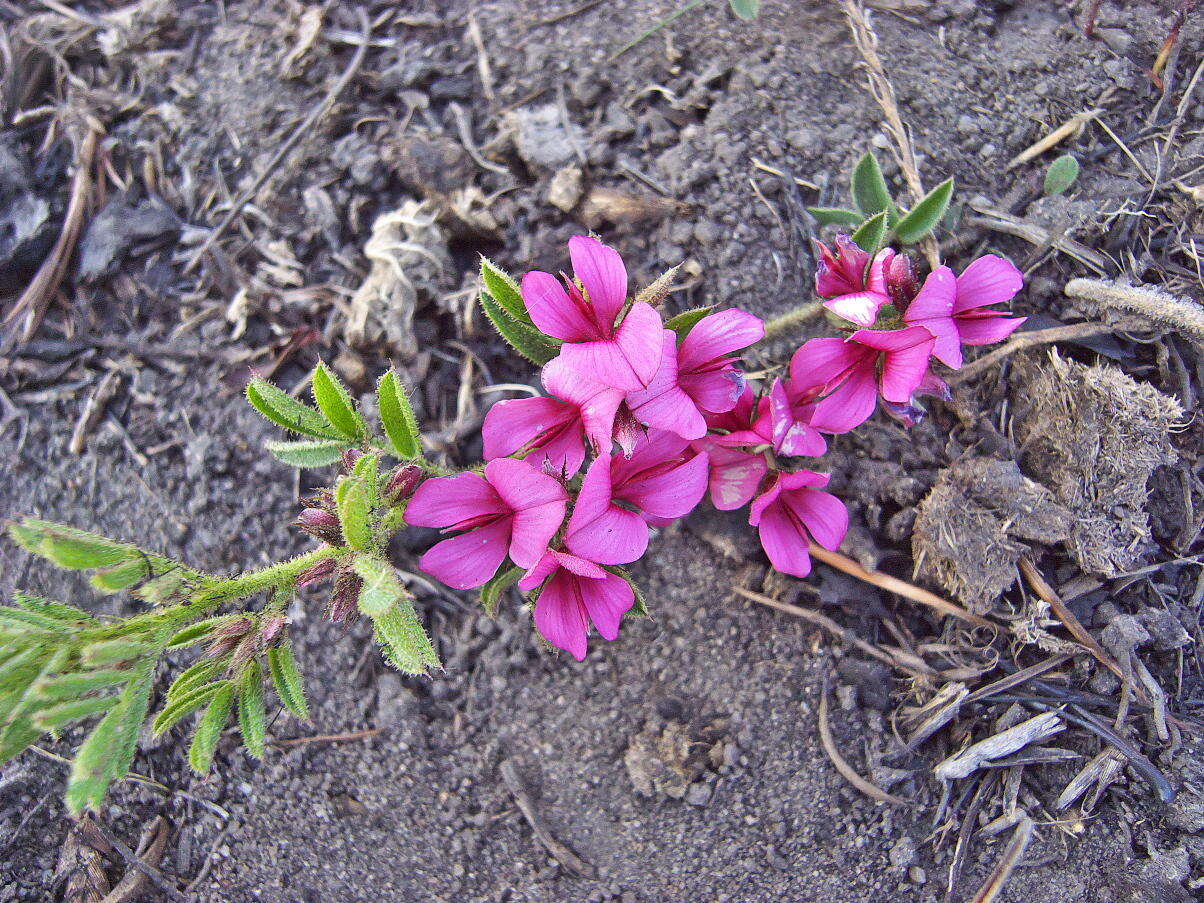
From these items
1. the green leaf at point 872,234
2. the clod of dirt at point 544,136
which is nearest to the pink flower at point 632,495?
the green leaf at point 872,234

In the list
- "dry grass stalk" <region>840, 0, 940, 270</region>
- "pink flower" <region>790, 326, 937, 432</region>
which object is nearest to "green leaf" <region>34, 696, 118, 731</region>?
"pink flower" <region>790, 326, 937, 432</region>

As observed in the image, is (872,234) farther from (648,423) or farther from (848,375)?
(648,423)

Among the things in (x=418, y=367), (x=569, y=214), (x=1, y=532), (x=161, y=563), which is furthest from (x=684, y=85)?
(x=1, y=532)

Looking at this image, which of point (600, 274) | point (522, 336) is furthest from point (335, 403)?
point (600, 274)

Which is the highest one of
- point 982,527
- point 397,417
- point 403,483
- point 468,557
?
point 397,417

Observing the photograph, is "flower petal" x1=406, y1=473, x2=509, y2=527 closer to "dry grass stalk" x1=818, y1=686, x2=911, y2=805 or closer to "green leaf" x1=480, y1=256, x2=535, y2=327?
"green leaf" x1=480, y1=256, x2=535, y2=327

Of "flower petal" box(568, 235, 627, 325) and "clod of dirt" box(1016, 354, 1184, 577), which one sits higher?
"flower petal" box(568, 235, 627, 325)
